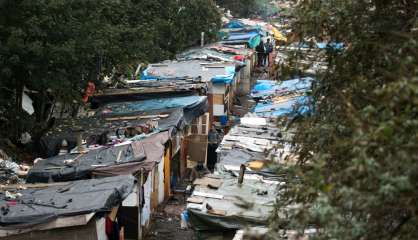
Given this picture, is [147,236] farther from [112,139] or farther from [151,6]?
[151,6]

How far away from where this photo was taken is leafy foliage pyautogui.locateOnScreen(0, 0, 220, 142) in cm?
1362

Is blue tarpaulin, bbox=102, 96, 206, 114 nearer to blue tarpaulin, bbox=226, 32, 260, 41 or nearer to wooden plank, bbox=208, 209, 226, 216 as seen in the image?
wooden plank, bbox=208, 209, 226, 216

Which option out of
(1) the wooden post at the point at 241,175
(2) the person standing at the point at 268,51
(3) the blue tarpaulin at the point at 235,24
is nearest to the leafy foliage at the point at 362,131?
(1) the wooden post at the point at 241,175

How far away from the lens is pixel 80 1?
15.2 m

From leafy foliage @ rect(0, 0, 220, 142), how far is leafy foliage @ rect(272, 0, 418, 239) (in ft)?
31.6

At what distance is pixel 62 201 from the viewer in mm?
9281

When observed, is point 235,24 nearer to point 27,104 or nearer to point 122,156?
point 27,104

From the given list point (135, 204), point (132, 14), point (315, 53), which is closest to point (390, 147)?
point (315, 53)

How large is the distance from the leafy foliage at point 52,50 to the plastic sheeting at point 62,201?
4.50 meters

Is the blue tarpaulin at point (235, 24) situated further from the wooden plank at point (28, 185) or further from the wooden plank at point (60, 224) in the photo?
the wooden plank at point (60, 224)

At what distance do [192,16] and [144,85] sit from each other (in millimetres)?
8747

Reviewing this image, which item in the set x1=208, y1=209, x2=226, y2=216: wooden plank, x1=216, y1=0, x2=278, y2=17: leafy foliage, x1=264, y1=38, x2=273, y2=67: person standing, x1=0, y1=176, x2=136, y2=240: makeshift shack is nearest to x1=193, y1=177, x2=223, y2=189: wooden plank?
x1=208, y1=209, x2=226, y2=216: wooden plank

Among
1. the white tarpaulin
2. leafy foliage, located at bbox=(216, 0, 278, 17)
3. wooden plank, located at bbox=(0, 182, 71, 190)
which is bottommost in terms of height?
wooden plank, located at bbox=(0, 182, 71, 190)

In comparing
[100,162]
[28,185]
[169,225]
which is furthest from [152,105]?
[28,185]
